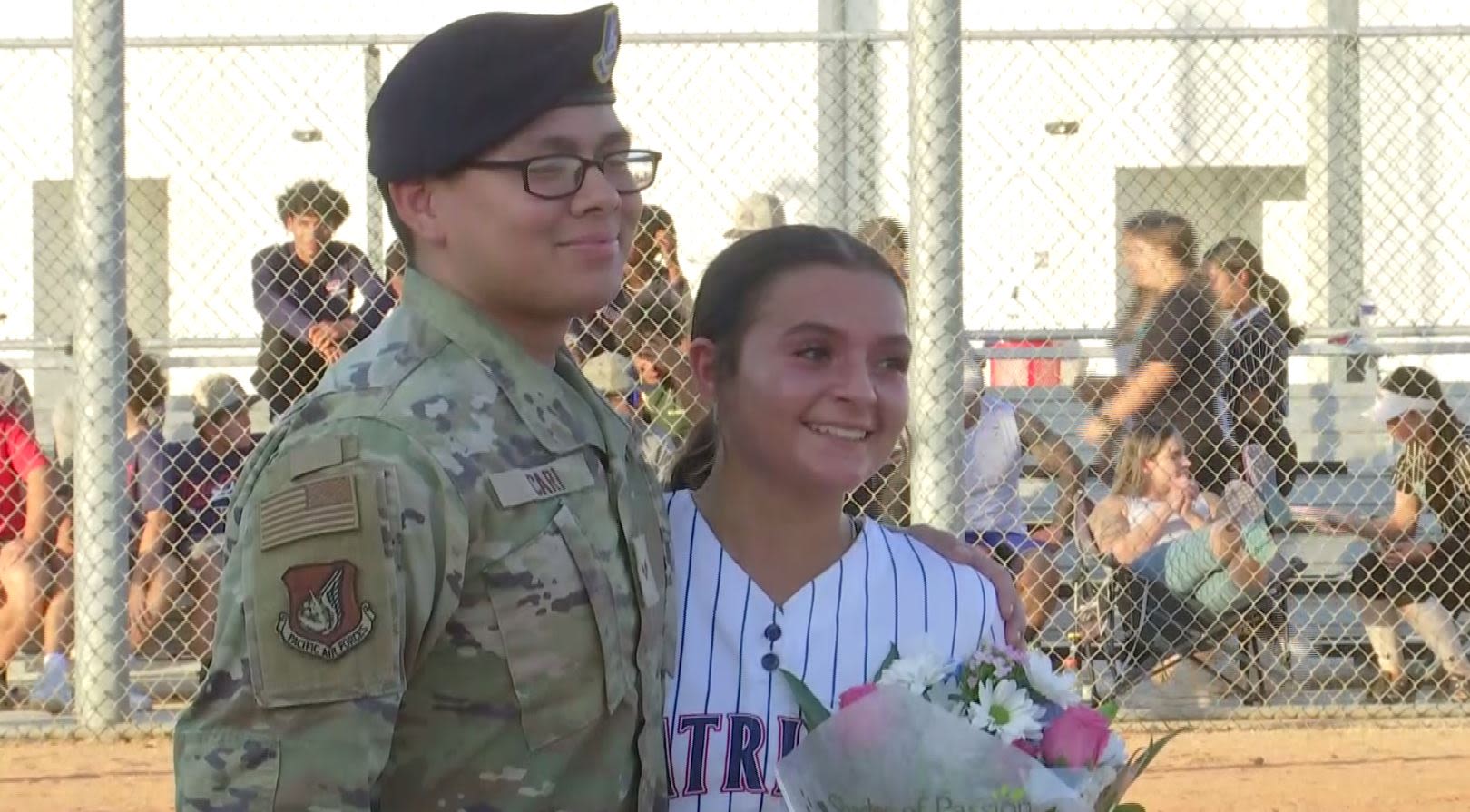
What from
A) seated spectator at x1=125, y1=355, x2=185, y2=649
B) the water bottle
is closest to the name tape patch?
seated spectator at x1=125, y1=355, x2=185, y2=649

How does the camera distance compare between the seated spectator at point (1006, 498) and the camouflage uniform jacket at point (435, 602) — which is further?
the seated spectator at point (1006, 498)

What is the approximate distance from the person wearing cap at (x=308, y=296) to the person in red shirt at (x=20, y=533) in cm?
91

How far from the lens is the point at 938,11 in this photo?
20.5ft

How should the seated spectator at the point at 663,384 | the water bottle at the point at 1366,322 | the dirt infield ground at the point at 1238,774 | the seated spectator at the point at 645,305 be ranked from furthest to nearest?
the water bottle at the point at 1366,322, the seated spectator at the point at 645,305, the dirt infield ground at the point at 1238,774, the seated spectator at the point at 663,384

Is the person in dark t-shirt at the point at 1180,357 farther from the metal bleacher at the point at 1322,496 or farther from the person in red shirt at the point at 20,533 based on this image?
the person in red shirt at the point at 20,533

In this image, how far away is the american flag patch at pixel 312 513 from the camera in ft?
5.65

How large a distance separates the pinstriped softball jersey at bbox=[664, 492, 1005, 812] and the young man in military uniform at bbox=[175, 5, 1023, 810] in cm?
16

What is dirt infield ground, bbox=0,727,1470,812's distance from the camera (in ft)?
19.8

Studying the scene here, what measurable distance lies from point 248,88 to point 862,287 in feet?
22.1

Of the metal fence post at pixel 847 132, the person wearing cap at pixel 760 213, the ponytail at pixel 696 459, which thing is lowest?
the ponytail at pixel 696 459

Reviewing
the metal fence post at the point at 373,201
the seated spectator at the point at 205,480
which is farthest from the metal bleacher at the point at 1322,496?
the seated spectator at the point at 205,480

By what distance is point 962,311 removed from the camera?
6223 millimetres

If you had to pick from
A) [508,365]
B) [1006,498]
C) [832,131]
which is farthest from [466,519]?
[832,131]

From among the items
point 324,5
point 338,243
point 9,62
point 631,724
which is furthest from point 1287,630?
point 9,62
